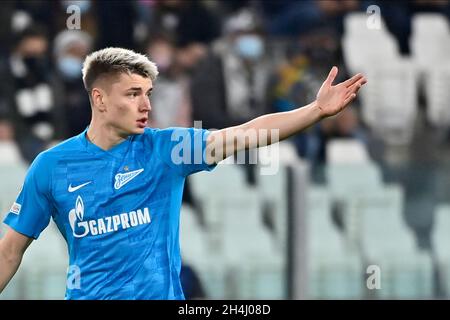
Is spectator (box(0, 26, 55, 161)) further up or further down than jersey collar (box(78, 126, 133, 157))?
further up

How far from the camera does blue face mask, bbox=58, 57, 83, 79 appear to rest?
336 inches

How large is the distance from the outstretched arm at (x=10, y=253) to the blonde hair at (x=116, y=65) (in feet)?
2.22

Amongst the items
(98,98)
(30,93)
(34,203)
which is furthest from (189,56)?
(34,203)

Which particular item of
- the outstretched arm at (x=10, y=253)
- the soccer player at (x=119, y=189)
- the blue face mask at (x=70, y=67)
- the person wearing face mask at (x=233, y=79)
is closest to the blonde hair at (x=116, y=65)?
the soccer player at (x=119, y=189)

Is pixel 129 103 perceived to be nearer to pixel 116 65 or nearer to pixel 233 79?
pixel 116 65

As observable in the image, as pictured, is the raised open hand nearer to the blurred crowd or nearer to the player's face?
the player's face

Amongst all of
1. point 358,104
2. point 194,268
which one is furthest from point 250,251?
point 358,104

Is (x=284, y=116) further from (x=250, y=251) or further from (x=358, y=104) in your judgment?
(x=358, y=104)

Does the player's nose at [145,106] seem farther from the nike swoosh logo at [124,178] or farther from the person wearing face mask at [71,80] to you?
the person wearing face mask at [71,80]

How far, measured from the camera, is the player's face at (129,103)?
470 centimetres

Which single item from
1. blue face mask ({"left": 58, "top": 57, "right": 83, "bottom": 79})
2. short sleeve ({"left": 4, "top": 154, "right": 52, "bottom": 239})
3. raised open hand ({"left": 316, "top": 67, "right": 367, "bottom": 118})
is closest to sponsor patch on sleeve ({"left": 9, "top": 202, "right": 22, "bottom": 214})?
short sleeve ({"left": 4, "top": 154, "right": 52, "bottom": 239})

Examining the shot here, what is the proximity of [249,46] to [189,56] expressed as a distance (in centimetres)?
49

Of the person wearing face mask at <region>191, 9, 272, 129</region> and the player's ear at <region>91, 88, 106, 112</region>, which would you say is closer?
the player's ear at <region>91, 88, 106, 112</region>

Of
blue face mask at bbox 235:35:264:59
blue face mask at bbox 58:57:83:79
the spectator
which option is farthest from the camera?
blue face mask at bbox 235:35:264:59
